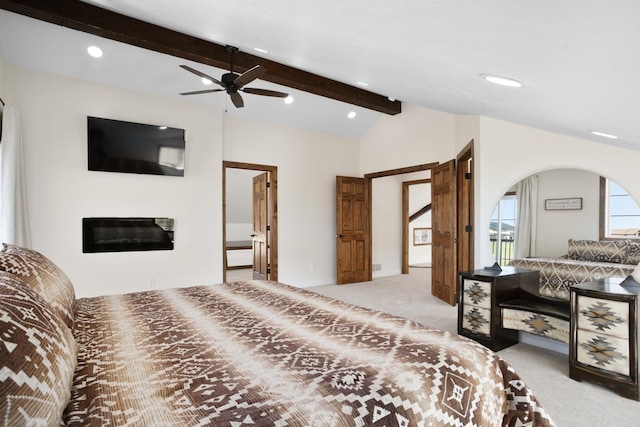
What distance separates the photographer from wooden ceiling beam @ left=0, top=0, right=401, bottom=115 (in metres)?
3.13

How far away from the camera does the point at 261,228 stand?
627 centimetres

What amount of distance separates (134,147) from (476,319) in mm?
4463

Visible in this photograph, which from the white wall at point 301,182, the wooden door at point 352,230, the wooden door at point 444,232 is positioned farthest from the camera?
the wooden door at point 352,230

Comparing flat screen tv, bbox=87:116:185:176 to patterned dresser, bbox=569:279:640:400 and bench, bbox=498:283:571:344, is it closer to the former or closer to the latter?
bench, bbox=498:283:571:344

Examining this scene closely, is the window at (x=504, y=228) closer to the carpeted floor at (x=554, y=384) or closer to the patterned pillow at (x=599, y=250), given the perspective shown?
the patterned pillow at (x=599, y=250)

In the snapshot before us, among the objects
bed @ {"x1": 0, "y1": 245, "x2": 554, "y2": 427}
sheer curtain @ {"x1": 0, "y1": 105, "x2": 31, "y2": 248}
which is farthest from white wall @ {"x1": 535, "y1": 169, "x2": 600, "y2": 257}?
sheer curtain @ {"x1": 0, "y1": 105, "x2": 31, "y2": 248}

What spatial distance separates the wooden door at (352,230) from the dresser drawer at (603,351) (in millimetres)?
4212

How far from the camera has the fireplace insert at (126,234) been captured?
167 inches

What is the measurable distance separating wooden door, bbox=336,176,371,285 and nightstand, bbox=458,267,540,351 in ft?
10.4

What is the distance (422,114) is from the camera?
564 centimetres

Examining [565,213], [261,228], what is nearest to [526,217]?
[565,213]

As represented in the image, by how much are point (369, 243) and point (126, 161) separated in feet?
14.2

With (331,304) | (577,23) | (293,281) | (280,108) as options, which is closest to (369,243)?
(293,281)

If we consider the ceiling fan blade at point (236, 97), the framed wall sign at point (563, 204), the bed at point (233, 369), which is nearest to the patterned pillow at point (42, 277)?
the bed at point (233, 369)
